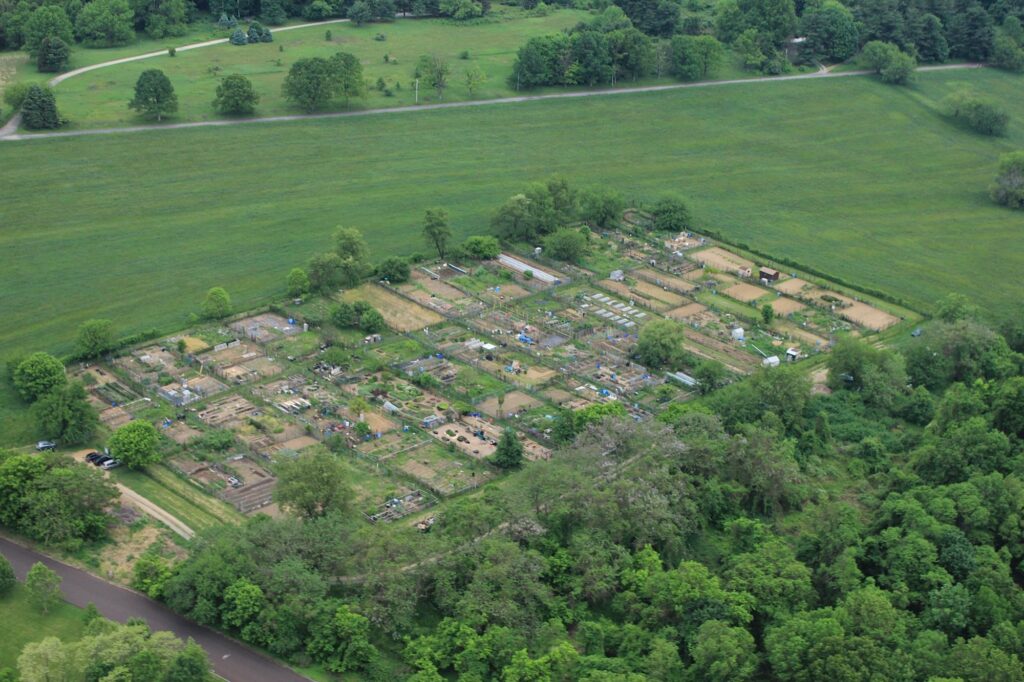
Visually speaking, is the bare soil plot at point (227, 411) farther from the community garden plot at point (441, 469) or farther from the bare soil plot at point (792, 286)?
the bare soil plot at point (792, 286)

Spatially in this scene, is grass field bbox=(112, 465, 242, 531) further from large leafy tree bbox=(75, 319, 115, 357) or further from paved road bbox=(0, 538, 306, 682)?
large leafy tree bbox=(75, 319, 115, 357)

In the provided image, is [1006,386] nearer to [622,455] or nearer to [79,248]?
[622,455]

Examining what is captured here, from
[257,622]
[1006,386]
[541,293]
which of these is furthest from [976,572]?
[541,293]

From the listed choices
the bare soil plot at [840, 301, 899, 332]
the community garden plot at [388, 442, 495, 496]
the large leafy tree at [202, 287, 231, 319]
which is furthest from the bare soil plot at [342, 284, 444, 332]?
the bare soil plot at [840, 301, 899, 332]

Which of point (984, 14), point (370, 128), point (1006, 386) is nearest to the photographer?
point (1006, 386)

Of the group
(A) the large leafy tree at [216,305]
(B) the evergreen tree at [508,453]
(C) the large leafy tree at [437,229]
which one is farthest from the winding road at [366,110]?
(B) the evergreen tree at [508,453]

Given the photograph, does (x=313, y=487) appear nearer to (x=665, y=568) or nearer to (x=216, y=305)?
(x=665, y=568)

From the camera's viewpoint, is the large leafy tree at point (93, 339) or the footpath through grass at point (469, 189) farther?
the footpath through grass at point (469, 189)
